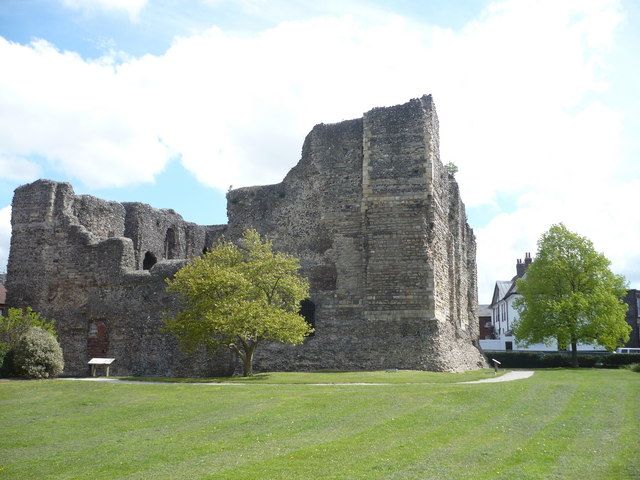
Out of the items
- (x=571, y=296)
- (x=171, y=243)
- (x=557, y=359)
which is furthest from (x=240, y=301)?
(x=557, y=359)

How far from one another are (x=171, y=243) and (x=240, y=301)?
17.4 meters

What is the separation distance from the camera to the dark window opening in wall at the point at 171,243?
1500 inches

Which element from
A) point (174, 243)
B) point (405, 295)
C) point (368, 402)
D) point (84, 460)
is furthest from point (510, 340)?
point (84, 460)

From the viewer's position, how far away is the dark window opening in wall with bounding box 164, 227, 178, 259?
125 feet

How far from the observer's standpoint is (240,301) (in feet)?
72.5

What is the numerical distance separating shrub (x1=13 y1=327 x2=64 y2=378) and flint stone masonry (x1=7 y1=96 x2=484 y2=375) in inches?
166

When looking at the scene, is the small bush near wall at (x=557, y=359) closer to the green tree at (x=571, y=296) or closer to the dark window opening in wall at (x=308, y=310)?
the green tree at (x=571, y=296)

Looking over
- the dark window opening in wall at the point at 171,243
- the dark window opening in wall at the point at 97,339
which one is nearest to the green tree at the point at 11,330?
the dark window opening in wall at the point at 97,339

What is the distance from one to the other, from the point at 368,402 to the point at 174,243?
25.7 m

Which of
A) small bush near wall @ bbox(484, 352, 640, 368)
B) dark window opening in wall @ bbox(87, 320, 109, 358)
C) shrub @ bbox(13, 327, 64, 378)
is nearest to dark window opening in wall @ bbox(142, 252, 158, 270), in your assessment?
dark window opening in wall @ bbox(87, 320, 109, 358)

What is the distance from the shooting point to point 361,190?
89.0 ft

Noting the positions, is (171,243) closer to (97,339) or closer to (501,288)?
(97,339)

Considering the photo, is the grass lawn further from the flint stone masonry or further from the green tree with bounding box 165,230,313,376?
the flint stone masonry

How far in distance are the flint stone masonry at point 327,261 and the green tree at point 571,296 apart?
285 inches
